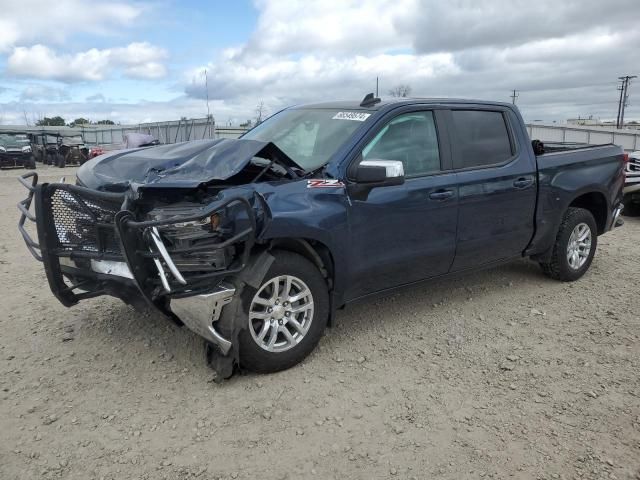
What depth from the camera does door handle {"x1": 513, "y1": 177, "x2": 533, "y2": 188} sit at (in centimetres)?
476

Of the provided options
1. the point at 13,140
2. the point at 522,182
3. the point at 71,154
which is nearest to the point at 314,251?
the point at 522,182

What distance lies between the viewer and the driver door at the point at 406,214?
381 centimetres

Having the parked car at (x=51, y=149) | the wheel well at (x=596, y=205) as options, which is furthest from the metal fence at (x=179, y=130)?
the wheel well at (x=596, y=205)

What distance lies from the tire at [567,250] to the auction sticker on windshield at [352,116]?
8.56 ft

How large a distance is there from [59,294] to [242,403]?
57.7 inches

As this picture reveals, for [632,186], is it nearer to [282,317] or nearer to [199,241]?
[282,317]

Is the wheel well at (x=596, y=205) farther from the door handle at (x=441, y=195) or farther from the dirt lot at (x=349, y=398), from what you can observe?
the door handle at (x=441, y=195)

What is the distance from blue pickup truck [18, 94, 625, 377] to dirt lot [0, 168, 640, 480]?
41 cm

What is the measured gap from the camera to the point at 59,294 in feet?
11.7

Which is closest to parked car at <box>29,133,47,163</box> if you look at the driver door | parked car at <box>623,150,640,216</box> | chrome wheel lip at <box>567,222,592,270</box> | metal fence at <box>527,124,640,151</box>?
metal fence at <box>527,124,640,151</box>

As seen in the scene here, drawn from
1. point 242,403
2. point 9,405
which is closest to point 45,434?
point 9,405

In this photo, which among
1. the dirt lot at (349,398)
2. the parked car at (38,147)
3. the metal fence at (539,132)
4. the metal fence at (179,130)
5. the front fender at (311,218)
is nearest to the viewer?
the dirt lot at (349,398)

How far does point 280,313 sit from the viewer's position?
11.4ft

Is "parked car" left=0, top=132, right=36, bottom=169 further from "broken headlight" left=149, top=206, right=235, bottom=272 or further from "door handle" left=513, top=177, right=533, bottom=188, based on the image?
"door handle" left=513, top=177, right=533, bottom=188
